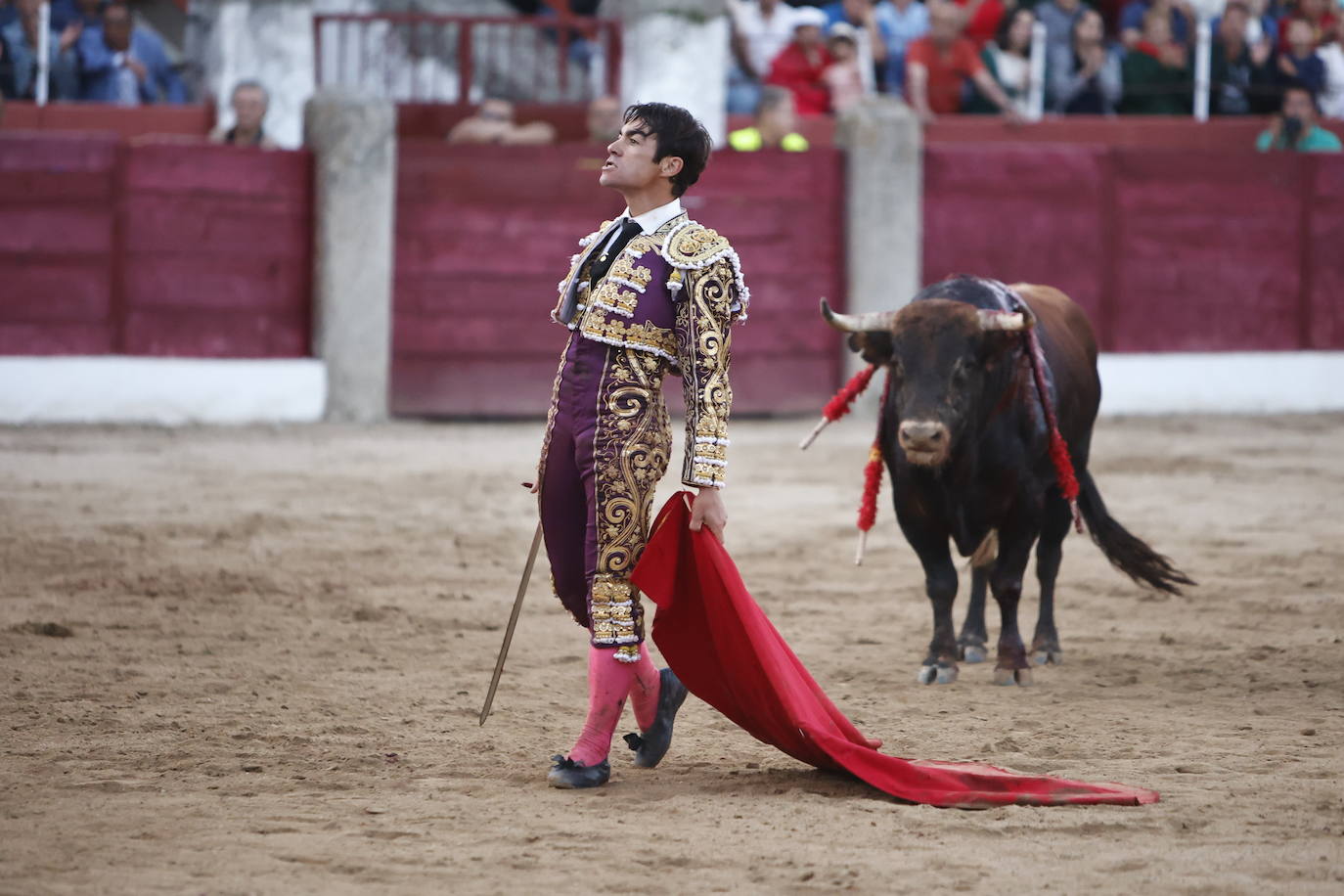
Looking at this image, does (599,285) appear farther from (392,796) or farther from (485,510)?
(485,510)

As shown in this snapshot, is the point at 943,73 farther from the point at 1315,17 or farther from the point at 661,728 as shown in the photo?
the point at 661,728

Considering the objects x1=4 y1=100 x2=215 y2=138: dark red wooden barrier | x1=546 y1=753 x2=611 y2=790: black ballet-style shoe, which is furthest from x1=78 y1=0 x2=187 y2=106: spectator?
x1=546 y1=753 x2=611 y2=790: black ballet-style shoe

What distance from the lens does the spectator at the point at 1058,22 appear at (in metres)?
12.1

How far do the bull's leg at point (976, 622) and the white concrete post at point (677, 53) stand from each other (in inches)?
248

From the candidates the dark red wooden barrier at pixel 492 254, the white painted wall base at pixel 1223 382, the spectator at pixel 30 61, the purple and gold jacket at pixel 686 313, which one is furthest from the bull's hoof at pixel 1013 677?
the spectator at pixel 30 61

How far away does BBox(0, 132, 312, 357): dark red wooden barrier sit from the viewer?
32.3ft

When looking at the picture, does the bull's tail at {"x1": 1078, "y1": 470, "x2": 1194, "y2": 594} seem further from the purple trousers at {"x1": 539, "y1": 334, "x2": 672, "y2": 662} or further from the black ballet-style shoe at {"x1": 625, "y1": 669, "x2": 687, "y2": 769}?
the purple trousers at {"x1": 539, "y1": 334, "x2": 672, "y2": 662}

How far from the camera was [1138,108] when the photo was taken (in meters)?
12.4

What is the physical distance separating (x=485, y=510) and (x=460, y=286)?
3270 mm

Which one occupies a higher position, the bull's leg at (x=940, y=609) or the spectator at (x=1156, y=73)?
the spectator at (x=1156, y=73)

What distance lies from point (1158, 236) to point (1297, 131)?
Answer: 1.16m

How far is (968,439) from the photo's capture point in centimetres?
467

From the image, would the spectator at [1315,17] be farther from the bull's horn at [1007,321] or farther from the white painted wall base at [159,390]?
the bull's horn at [1007,321]

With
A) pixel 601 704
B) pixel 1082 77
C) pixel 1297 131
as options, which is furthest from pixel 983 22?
pixel 601 704
